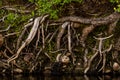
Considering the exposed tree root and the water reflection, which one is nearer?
the water reflection

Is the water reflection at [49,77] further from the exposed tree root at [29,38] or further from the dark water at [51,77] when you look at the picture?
the exposed tree root at [29,38]

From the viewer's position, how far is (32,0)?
2147 centimetres

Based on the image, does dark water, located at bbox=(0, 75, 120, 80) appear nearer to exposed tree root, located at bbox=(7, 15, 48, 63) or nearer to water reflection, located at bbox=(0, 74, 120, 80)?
water reflection, located at bbox=(0, 74, 120, 80)

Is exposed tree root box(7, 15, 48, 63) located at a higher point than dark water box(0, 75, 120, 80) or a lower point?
higher

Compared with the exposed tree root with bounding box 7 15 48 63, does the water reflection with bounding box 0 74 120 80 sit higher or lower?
lower

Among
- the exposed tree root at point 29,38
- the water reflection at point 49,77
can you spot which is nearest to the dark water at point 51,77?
the water reflection at point 49,77

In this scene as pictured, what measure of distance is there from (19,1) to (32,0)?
1.40 metres

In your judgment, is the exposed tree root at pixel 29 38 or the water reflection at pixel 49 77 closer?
the water reflection at pixel 49 77

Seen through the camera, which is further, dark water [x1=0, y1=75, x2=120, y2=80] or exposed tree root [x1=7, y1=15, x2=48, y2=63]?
exposed tree root [x1=7, y1=15, x2=48, y2=63]

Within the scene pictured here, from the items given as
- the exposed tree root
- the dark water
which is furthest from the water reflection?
the exposed tree root

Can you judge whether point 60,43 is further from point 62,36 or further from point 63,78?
point 63,78

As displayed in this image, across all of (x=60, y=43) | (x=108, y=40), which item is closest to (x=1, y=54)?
(x=60, y=43)

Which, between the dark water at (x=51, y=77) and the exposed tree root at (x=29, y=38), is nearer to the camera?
the dark water at (x=51, y=77)

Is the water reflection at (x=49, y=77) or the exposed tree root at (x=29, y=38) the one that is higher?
the exposed tree root at (x=29, y=38)
